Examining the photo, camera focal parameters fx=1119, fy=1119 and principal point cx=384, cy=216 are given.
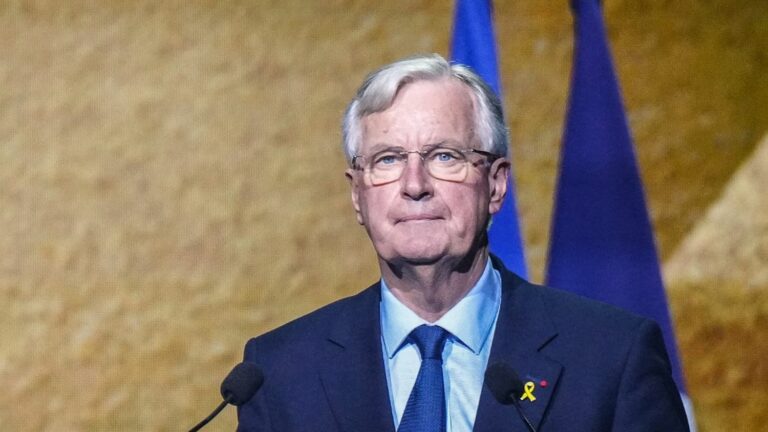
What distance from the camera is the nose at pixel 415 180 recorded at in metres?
1.98

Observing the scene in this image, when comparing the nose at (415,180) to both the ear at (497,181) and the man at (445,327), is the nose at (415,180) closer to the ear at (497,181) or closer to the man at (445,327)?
the man at (445,327)

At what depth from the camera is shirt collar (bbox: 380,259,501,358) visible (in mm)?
2066

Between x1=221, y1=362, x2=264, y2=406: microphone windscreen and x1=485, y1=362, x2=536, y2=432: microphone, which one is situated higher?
x1=221, y1=362, x2=264, y2=406: microphone windscreen

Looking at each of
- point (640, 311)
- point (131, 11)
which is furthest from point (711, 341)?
point (131, 11)

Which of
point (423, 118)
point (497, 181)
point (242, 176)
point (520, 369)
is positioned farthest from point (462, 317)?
point (242, 176)

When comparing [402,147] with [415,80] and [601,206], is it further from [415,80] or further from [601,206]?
[601,206]

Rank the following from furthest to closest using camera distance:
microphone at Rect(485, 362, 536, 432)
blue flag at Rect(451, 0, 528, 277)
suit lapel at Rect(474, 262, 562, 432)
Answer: blue flag at Rect(451, 0, 528, 277)
suit lapel at Rect(474, 262, 562, 432)
microphone at Rect(485, 362, 536, 432)

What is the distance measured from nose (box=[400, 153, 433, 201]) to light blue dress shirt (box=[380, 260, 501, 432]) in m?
0.24

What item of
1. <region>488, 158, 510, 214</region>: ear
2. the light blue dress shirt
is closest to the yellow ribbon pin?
the light blue dress shirt

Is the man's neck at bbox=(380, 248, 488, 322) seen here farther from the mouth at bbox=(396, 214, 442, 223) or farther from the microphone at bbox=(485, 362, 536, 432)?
the microphone at bbox=(485, 362, 536, 432)

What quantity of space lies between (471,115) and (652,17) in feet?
5.63

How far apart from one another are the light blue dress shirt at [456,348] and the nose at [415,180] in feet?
0.78

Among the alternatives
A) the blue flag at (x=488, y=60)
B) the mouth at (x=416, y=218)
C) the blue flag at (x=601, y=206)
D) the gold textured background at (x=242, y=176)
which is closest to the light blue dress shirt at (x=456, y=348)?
the mouth at (x=416, y=218)

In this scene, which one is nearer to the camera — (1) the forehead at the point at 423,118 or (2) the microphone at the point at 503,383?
(2) the microphone at the point at 503,383
